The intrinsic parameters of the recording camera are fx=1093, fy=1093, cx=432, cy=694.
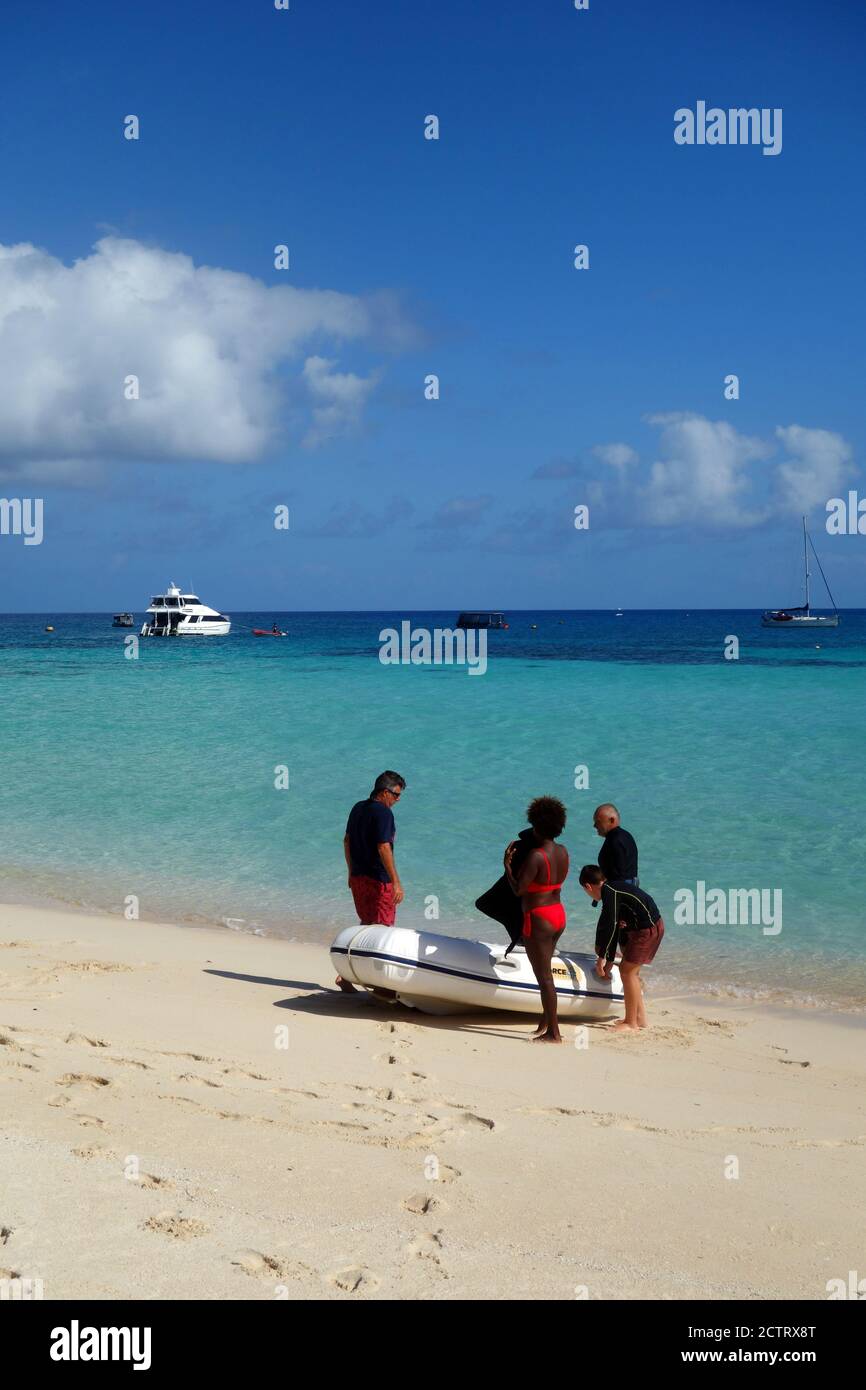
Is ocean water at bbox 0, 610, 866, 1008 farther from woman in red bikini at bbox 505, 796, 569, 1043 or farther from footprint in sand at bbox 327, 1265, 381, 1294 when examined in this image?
footprint in sand at bbox 327, 1265, 381, 1294

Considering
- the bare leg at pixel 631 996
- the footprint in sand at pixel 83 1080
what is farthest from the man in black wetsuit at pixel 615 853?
the footprint in sand at pixel 83 1080

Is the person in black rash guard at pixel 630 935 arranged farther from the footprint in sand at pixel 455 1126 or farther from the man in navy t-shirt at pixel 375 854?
the footprint in sand at pixel 455 1126

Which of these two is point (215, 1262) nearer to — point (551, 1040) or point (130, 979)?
point (551, 1040)

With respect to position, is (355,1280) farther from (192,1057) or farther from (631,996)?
(631,996)

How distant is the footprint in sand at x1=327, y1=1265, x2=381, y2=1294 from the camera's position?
13.0ft

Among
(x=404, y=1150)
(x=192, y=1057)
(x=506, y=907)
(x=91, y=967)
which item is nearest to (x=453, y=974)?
(x=506, y=907)

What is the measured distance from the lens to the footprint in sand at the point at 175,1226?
425 cm

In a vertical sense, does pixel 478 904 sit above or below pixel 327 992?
above

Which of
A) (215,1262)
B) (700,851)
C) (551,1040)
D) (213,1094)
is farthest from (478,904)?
(700,851)

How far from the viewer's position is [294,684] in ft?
150

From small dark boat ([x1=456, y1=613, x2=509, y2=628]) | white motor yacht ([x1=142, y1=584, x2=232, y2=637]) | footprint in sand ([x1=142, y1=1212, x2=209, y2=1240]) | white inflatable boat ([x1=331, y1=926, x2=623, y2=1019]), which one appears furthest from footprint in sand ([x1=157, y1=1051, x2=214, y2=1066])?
small dark boat ([x1=456, y1=613, x2=509, y2=628])

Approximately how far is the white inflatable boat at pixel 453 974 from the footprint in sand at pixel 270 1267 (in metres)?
→ 3.49

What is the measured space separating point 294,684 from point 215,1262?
1650 inches

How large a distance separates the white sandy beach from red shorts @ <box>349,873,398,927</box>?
2.17 feet
